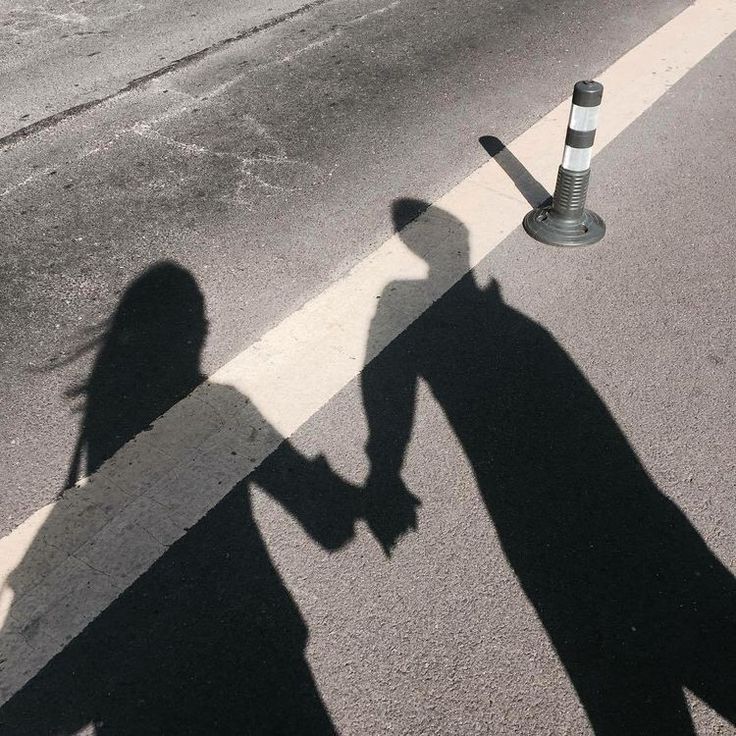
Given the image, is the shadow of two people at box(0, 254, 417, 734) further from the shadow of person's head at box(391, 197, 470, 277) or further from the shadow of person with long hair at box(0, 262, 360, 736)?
the shadow of person's head at box(391, 197, 470, 277)

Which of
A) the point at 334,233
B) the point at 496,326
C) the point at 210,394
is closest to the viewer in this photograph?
the point at 210,394

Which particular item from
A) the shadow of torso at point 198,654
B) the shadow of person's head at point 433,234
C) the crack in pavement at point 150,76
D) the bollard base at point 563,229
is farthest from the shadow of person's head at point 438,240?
the crack in pavement at point 150,76

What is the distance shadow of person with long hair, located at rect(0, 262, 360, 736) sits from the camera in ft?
9.07

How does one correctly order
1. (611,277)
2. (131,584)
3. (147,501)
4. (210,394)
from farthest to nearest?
(611,277) < (210,394) < (147,501) < (131,584)

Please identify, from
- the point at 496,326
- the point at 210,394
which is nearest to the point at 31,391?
the point at 210,394

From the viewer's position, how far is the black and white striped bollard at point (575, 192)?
463cm

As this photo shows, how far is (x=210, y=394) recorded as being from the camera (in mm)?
4047

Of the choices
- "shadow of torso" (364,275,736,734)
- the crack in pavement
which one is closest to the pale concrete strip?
"shadow of torso" (364,275,736,734)

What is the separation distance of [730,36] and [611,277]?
17.5ft

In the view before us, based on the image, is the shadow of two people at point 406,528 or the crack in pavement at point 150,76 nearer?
the shadow of two people at point 406,528

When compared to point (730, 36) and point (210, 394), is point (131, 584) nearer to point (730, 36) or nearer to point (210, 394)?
point (210, 394)

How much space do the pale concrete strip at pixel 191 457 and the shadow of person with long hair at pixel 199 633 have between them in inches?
1.7

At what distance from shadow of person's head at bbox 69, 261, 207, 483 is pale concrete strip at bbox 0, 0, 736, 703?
0.36 ft

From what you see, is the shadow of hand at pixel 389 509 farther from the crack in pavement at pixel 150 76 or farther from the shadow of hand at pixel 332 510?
the crack in pavement at pixel 150 76
